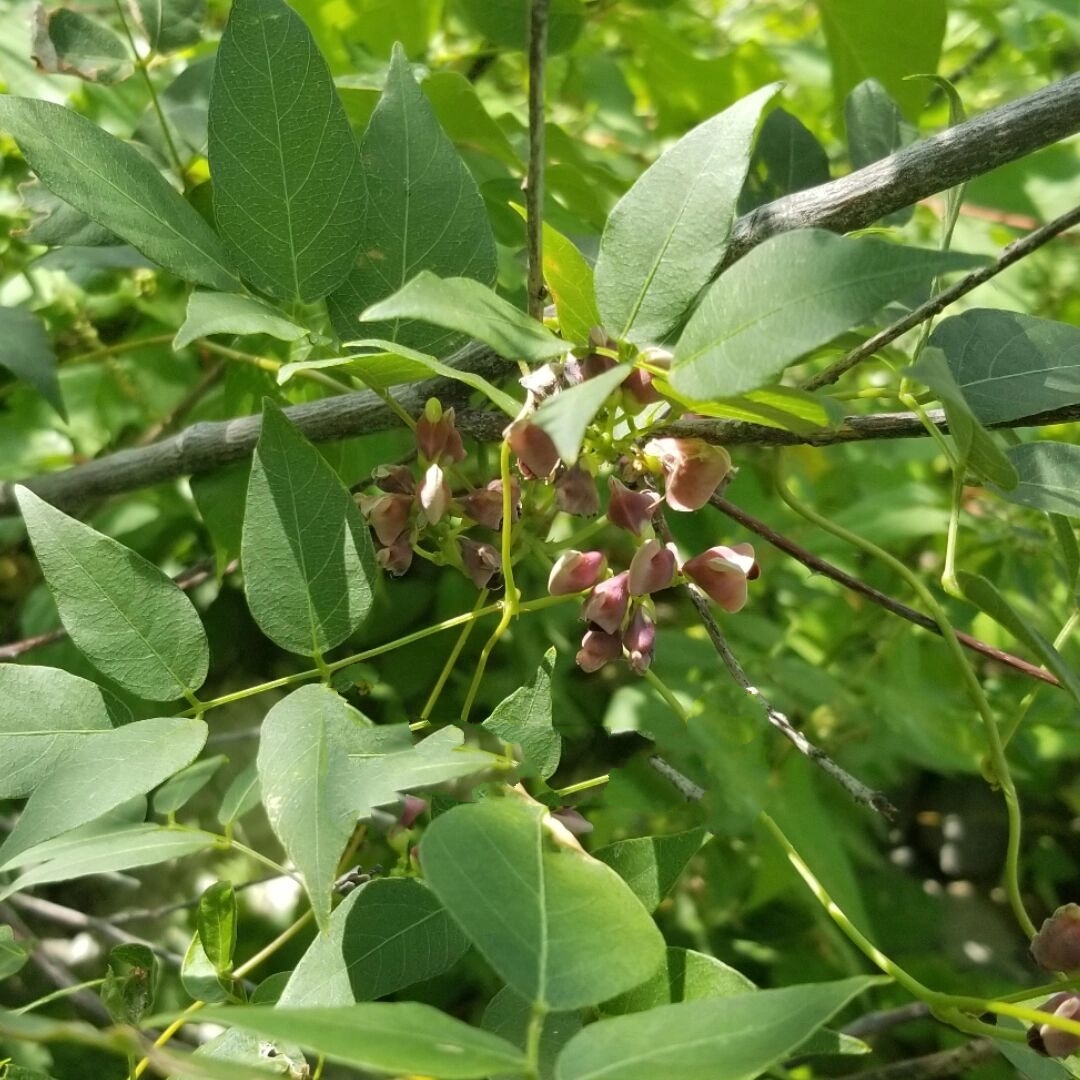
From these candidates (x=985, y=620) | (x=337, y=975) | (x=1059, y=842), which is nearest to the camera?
(x=337, y=975)

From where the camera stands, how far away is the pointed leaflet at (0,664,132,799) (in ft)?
1.61

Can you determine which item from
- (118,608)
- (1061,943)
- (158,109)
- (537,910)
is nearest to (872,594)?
(1061,943)

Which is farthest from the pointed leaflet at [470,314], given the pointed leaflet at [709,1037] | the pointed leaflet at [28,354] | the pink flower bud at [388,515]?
the pointed leaflet at [28,354]

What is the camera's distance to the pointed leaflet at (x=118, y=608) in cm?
52

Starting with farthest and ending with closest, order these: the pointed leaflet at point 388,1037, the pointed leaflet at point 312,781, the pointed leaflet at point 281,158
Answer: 1. the pointed leaflet at point 281,158
2. the pointed leaflet at point 312,781
3. the pointed leaflet at point 388,1037

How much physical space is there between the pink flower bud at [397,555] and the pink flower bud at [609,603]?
98mm

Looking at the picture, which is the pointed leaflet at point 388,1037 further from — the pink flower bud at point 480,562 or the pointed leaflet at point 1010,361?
the pointed leaflet at point 1010,361

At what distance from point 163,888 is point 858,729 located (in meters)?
0.89

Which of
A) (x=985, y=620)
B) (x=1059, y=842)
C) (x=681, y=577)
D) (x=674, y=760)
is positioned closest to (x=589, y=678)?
(x=985, y=620)

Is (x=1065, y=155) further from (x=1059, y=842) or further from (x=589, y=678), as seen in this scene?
(x=1059, y=842)

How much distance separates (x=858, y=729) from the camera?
3.63 ft

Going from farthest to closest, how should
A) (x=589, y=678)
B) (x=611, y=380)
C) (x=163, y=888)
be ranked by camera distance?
(x=163, y=888)
(x=589, y=678)
(x=611, y=380)

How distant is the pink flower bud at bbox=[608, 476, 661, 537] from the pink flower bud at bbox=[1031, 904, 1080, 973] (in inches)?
10.6

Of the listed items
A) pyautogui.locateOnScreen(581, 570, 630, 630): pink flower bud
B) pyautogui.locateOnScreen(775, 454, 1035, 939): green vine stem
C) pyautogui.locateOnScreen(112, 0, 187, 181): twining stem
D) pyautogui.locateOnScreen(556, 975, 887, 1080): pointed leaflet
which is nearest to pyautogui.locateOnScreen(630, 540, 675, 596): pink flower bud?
pyautogui.locateOnScreen(581, 570, 630, 630): pink flower bud
